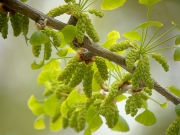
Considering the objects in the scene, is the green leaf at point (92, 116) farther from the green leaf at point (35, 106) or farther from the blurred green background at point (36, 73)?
the blurred green background at point (36, 73)

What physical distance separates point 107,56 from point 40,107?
406 mm

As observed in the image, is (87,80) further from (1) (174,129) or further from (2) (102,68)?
(1) (174,129)

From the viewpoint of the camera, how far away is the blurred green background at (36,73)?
42.2 inches

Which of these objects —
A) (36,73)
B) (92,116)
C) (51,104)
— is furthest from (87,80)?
(36,73)

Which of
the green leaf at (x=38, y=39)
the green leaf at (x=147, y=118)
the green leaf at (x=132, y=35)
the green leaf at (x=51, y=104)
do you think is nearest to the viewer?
the green leaf at (x=38, y=39)

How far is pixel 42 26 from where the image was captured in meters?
0.44

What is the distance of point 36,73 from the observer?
47.3 inches

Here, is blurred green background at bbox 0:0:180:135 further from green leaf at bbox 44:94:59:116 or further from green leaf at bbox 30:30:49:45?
green leaf at bbox 30:30:49:45

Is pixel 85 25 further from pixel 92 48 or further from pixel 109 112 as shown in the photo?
pixel 109 112

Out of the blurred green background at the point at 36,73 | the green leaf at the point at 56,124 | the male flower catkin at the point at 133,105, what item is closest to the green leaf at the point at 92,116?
the male flower catkin at the point at 133,105

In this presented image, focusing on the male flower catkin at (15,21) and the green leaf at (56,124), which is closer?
the male flower catkin at (15,21)

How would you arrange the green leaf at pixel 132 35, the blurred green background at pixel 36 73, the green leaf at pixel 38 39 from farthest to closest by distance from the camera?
the blurred green background at pixel 36 73, the green leaf at pixel 132 35, the green leaf at pixel 38 39

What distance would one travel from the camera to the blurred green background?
107cm

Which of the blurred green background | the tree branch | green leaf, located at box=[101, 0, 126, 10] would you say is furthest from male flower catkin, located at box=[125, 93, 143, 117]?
the blurred green background
